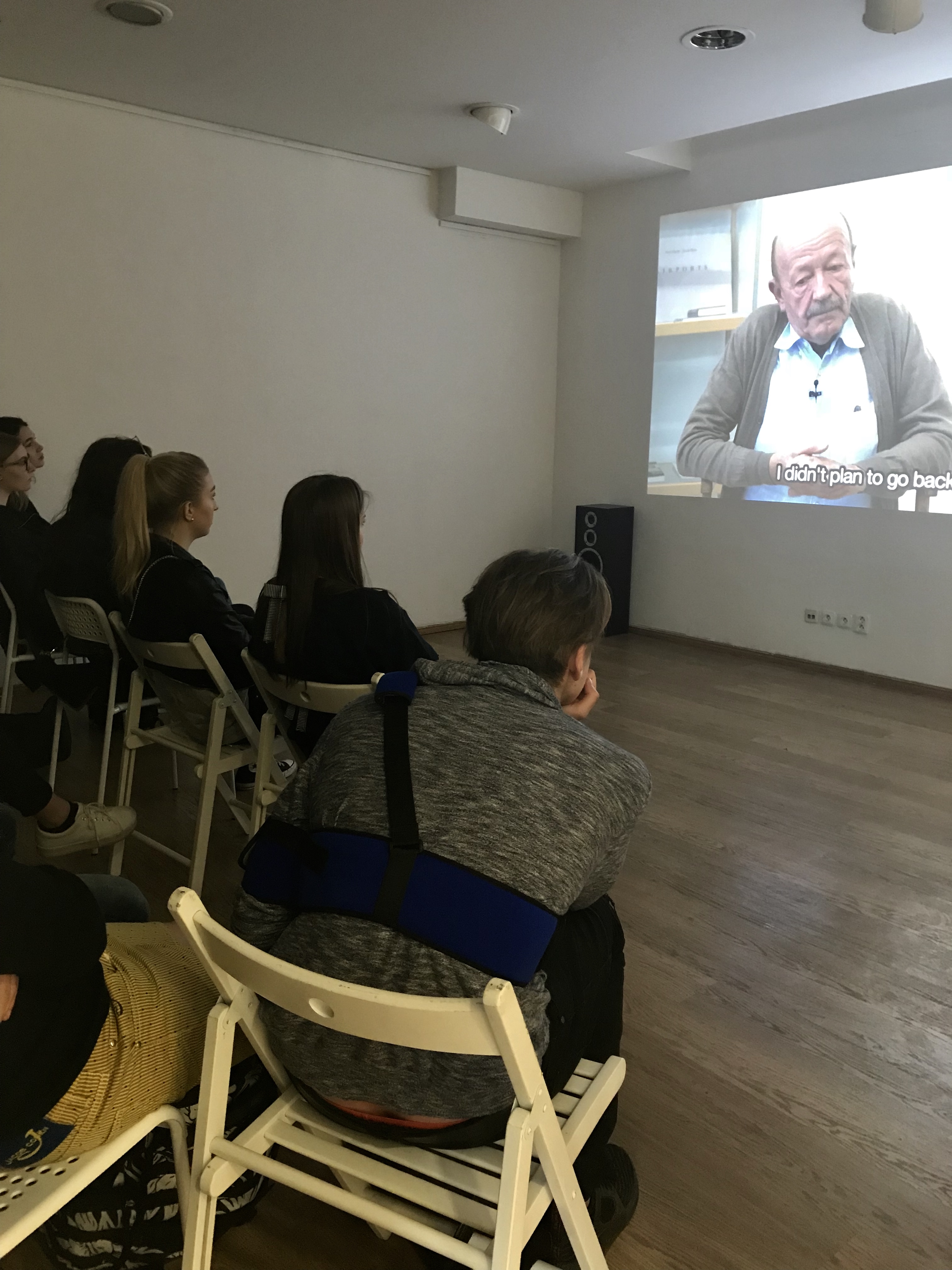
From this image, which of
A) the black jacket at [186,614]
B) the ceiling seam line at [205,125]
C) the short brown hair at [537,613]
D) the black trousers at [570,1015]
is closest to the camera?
the black trousers at [570,1015]

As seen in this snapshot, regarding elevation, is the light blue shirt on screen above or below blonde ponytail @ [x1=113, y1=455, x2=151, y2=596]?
above

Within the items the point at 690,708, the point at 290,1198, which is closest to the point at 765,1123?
the point at 290,1198

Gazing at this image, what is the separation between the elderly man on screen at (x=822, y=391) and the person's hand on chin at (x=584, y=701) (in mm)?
3794

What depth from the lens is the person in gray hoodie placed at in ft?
3.92

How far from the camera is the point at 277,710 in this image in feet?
8.44

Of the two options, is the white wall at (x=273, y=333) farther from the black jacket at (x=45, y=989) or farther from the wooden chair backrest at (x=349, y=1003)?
the wooden chair backrest at (x=349, y=1003)

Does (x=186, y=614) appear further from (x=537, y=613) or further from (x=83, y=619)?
(x=537, y=613)

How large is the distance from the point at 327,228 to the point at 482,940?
484 cm

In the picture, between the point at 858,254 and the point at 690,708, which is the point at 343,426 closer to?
the point at 690,708

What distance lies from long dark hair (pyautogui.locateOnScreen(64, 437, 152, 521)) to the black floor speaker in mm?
3272

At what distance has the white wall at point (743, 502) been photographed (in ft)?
15.8

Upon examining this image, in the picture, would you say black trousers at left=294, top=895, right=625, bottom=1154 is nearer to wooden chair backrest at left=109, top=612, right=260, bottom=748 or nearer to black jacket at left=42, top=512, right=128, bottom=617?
wooden chair backrest at left=109, top=612, right=260, bottom=748

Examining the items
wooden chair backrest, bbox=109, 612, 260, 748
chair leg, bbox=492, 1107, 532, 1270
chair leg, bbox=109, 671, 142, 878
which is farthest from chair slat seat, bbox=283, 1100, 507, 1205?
chair leg, bbox=109, 671, 142, 878

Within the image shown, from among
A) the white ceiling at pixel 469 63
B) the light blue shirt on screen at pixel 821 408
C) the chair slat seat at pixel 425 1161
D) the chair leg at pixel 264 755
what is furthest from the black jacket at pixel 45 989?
the light blue shirt on screen at pixel 821 408
